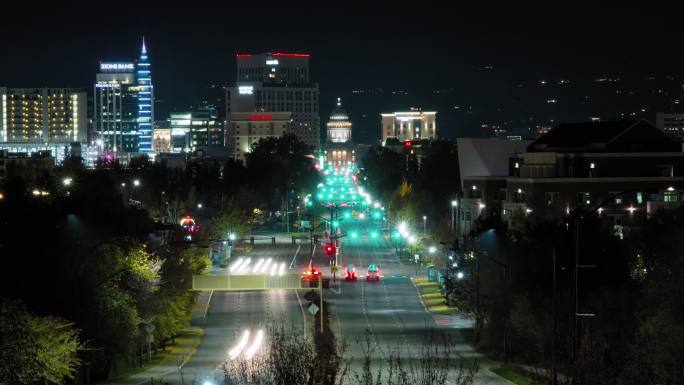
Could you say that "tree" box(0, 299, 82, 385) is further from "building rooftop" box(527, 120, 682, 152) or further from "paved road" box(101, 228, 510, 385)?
"building rooftop" box(527, 120, 682, 152)

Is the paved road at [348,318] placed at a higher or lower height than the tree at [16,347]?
lower

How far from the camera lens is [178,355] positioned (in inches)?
2045

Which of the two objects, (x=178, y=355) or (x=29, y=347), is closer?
(x=29, y=347)

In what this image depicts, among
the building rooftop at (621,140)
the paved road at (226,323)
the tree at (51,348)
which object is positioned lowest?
the paved road at (226,323)

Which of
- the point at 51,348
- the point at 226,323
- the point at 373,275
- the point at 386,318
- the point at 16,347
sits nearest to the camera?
the point at 16,347

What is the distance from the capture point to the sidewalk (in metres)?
45.8

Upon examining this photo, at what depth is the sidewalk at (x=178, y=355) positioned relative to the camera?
45.8m

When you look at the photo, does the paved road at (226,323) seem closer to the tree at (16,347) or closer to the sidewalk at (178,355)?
the sidewalk at (178,355)

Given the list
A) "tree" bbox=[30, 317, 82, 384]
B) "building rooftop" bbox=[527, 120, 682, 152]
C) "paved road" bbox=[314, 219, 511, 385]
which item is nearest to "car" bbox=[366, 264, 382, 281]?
"paved road" bbox=[314, 219, 511, 385]

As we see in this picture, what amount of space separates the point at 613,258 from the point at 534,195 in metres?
39.8

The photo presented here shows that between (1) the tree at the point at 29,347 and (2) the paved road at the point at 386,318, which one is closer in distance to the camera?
(1) the tree at the point at 29,347

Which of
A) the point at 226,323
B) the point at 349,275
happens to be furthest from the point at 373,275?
the point at 226,323

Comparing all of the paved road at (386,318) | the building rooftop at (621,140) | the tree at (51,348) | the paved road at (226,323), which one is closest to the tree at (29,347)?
the tree at (51,348)

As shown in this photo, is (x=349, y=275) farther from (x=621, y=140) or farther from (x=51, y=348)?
(x=51, y=348)
